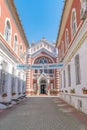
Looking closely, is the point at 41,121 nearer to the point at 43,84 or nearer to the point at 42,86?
the point at 43,84

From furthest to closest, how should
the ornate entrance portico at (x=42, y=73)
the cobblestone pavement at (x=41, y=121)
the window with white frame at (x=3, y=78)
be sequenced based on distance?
1. the ornate entrance portico at (x=42, y=73)
2. the window with white frame at (x=3, y=78)
3. the cobblestone pavement at (x=41, y=121)

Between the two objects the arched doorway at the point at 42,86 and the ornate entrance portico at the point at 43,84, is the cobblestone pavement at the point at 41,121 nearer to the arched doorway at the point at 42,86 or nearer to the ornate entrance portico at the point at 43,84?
the ornate entrance portico at the point at 43,84

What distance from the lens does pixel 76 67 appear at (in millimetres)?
10211

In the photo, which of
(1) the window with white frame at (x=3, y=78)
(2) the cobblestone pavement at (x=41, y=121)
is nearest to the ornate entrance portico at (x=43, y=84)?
(1) the window with white frame at (x=3, y=78)

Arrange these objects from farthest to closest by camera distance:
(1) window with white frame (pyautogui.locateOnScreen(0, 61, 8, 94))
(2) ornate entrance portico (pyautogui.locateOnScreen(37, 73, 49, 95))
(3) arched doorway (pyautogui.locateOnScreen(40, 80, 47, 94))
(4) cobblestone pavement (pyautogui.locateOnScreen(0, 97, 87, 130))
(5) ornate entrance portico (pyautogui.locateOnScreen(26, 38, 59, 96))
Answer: (3) arched doorway (pyautogui.locateOnScreen(40, 80, 47, 94)) < (2) ornate entrance portico (pyautogui.locateOnScreen(37, 73, 49, 95)) < (5) ornate entrance portico (pyautogui.locateOnScreen(26, 38, 59, 96)) < (1) window with white frame (pyautogui.locateOnScreen(0, 61, 8, 94)) < (4) cobblestone pavement (pyautogui.locateOnScreen(0, 97, 87, 130))

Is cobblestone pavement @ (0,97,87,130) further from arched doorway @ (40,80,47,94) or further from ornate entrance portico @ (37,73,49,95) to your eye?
arched doorway @ (40,80,47,94)

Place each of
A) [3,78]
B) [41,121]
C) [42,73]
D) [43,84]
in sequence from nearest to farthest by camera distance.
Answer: [41,121] → [3,78] → [42,73] → [43,84]

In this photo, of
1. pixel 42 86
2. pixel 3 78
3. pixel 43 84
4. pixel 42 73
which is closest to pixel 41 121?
pixel 3 78

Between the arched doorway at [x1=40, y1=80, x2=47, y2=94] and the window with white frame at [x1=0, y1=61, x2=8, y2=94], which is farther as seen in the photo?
the arched doorway at [x1=40, y1=80, x2=47, y2=94]

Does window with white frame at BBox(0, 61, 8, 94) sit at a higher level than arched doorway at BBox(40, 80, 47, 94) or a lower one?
higher

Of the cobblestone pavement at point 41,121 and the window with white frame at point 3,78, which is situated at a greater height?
the window with white frame at point 3,78

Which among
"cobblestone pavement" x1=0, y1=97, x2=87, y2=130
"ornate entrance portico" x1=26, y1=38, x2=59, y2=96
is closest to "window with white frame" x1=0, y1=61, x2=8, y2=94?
"cobblestone pavement" x1=0, y1=97, x2=87, y2=130

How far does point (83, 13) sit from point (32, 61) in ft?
86.5

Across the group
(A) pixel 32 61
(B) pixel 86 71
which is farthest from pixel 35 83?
(B) pixel 86 71
